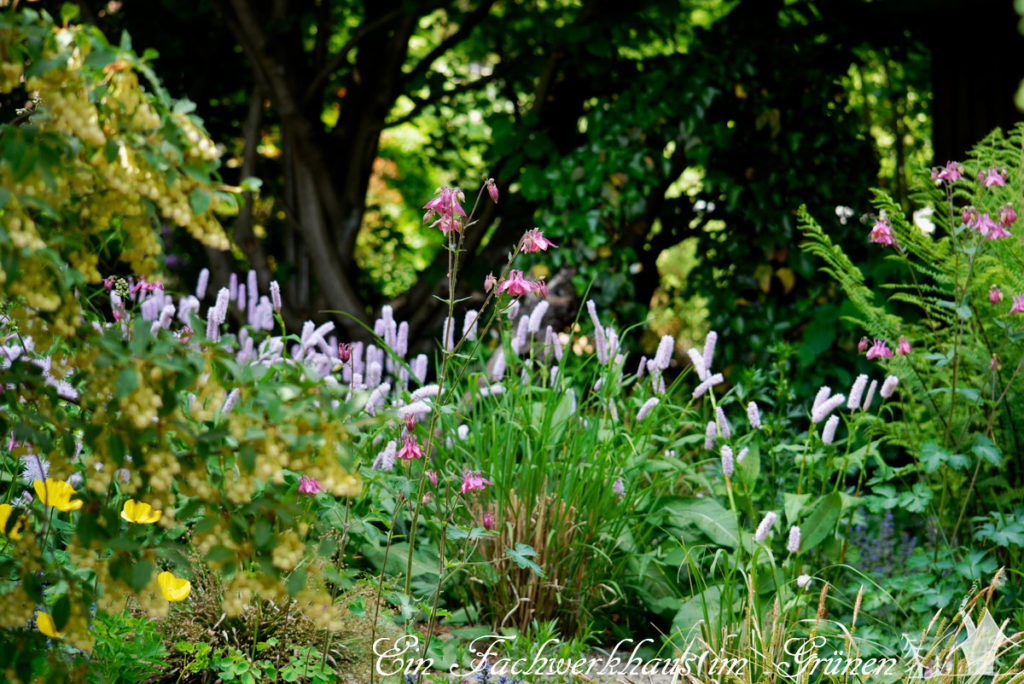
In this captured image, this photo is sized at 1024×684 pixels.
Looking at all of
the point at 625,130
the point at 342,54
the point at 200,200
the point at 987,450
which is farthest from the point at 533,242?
the point at 342,54

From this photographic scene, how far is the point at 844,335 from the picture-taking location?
4.29 metres

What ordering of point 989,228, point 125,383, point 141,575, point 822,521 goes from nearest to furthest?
1. point 125,383
2. point 141,575
3. point 989,228
4. point 822,521

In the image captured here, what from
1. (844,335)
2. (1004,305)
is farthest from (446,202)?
(844,335)

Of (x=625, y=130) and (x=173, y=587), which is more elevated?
(x=625, y=130)

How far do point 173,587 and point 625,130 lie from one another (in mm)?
3326

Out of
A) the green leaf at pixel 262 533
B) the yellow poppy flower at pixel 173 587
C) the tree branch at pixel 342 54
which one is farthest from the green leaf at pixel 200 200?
the tree branch at pixel 342 54

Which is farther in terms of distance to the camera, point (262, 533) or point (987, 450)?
point (987, 450)

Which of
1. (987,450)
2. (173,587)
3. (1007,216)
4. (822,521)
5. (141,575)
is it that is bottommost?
(822,521)

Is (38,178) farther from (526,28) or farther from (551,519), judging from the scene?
(526,28)

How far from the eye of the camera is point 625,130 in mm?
4492

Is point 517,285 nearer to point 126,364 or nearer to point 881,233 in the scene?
point 126,364

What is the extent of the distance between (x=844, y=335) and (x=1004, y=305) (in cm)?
158


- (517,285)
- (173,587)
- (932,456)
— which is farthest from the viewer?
(932,456)

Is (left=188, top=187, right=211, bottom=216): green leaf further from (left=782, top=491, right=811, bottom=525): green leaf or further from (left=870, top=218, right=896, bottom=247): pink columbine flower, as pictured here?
(left=782, top=491, right=811, bottom=525): green leaf
